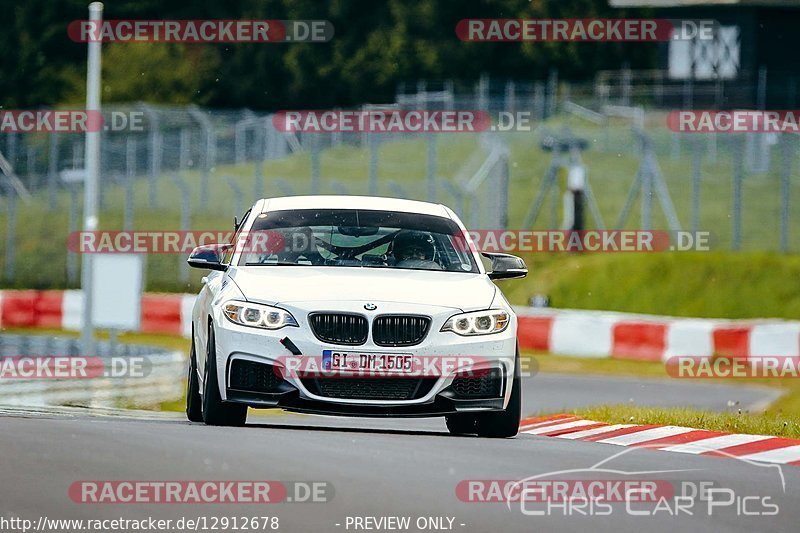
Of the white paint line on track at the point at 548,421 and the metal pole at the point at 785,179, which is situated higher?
the metal pole at the point at 785,179

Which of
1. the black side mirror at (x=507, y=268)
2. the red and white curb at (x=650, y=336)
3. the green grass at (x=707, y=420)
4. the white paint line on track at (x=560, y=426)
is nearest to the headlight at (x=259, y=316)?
the black side mirror at (x=507, y=268)

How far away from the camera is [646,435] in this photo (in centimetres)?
1212

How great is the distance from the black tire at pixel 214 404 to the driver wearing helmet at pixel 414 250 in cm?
143

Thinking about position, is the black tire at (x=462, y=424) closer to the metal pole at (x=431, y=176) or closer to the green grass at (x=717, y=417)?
the green grass at (x=717, y=417)

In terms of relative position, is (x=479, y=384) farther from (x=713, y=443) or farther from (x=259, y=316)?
(x=713, y=443)

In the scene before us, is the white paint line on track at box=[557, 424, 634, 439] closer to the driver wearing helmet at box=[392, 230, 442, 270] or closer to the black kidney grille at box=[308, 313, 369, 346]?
the driver wearing helmet at box=[392, 230, 442, 270]

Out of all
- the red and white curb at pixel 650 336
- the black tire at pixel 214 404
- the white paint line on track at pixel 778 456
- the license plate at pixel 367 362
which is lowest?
the red and white curb at pixel 650 336

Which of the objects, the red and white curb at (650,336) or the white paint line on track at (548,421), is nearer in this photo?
the white paint line on track at (548,421)

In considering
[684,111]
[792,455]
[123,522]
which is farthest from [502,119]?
[123,522]

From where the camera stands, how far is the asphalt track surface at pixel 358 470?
312 inches

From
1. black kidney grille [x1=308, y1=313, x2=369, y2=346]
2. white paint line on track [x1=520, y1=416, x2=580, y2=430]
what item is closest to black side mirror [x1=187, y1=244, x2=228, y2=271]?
black kidney grille [x1=308, y1=313, x2=369, y2=346]

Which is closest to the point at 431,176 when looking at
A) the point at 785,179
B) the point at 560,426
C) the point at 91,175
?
the point at 785,179

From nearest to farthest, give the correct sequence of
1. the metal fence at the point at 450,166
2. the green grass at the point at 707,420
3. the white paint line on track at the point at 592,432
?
the white paint line on track at the point at 592,432
the green grass at the point at 707,420
the metal fence at the point at 450,166

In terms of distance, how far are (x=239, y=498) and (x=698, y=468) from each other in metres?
2.92
